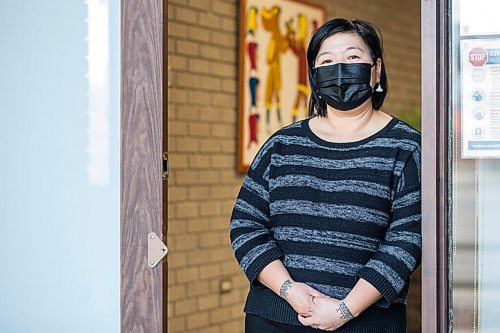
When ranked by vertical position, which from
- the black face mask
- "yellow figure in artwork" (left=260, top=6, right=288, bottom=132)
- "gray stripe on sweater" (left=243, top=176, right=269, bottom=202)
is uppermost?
"yellow figure in artwork" (left=260, top=6, right=288, bottom=132)

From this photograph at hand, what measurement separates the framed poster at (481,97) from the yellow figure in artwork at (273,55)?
270cm

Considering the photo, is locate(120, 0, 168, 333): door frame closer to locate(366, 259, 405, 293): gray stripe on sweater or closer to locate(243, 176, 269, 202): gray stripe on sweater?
locate(243, 176, 269, 202): gray stripe on sweater

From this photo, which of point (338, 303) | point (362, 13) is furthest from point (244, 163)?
point (338, 303)

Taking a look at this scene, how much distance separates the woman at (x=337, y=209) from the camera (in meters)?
2.50

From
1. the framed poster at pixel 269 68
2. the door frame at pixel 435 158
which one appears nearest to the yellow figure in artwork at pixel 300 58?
the framed poster at pixel 269 68

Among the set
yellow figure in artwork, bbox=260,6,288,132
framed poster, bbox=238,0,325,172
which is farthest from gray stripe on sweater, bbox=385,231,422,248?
yellow figure in artwork, bbox=260,6,288,132

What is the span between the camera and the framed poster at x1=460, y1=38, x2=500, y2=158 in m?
2.28

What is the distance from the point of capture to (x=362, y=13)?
19.9ft

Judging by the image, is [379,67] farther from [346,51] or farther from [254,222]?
[254,222]

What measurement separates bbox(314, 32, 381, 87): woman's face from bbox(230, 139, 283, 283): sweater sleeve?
0.31 meters

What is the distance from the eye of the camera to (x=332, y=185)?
258 centimetres

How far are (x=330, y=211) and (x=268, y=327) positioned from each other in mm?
386

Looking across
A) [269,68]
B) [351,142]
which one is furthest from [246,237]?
[269,68]

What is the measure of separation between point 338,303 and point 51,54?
1.33m
